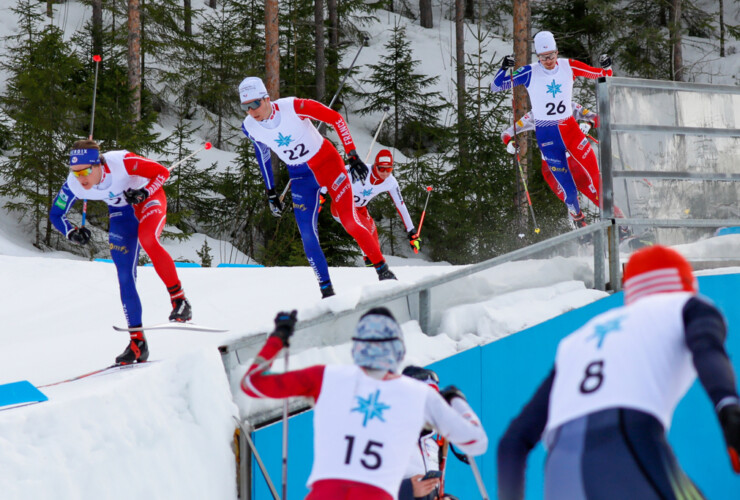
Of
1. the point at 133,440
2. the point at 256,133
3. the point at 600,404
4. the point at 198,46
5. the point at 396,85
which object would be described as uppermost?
the point at 198,46

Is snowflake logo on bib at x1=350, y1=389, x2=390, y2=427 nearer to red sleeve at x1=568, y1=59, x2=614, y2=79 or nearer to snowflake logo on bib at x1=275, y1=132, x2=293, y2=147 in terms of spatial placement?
snowflake logo on bib at x1=275, y1=132, x2=293, y2=147

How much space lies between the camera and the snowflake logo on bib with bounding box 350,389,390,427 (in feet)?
9.48

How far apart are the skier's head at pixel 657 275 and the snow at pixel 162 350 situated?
3.07 metres

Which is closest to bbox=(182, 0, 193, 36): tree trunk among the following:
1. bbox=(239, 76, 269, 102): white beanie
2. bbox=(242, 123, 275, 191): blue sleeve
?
bbox=(242, 123, 275, 191): blue sleeve

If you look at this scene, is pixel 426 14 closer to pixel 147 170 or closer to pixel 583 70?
pixel 583 70

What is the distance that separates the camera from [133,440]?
453 cm

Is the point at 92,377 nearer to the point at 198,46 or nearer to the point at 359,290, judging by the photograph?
the point at 359,290

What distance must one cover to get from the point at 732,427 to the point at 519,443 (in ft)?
2.26

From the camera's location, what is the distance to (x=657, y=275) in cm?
230

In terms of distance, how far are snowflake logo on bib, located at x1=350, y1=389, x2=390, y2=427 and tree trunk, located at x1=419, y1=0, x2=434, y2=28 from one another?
2860 cm

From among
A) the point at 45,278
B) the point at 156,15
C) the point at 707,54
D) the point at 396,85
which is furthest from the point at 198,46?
the point at 707,54

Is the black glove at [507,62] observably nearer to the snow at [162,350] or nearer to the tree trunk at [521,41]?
the snow at [162,350]

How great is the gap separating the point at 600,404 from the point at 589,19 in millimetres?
22665

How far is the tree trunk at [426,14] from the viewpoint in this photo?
29.8 meters
